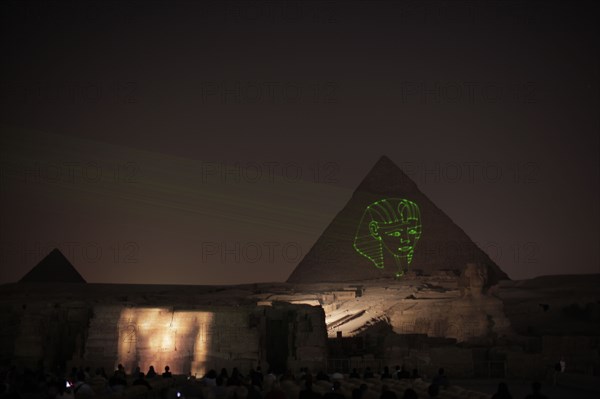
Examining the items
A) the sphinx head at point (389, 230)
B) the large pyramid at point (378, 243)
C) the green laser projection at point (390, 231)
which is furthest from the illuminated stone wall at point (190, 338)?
the sphinx head at point (389, 230)

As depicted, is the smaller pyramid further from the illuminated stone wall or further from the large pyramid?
the illuminated stone wall

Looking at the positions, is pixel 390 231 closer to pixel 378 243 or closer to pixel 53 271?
pixel 378 243

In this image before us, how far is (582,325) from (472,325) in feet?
22.8

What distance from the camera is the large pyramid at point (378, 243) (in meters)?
40.6

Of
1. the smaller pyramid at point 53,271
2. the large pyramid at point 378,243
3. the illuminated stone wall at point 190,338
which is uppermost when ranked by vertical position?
the large pyramid at point 378,243

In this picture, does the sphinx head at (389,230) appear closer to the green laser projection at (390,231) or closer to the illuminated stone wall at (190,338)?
the green laser projection at (390,231)

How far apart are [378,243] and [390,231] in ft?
3.93

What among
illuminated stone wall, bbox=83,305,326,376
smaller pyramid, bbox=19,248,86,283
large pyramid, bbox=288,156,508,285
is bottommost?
illuminated stone wall, bbox=83,305,326,376

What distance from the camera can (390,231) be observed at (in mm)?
42344

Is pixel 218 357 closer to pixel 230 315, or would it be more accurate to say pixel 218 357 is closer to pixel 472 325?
pixel 230 315

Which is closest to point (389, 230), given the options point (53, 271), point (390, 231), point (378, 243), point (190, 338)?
point (390, 231)

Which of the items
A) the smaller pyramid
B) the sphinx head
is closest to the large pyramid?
the sphinx head

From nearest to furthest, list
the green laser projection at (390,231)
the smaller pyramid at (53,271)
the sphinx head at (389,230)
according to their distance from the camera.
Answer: the smaller pyramid at (53,271)
the green laser projection at (390,231)
the sphinx head at (389,230)

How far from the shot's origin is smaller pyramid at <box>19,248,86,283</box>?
3966cm
